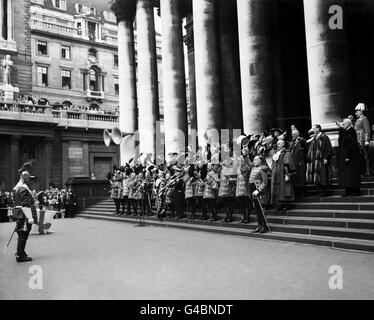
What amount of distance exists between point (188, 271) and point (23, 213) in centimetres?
403

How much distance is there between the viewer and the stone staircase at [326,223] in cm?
899

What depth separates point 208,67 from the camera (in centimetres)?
1945

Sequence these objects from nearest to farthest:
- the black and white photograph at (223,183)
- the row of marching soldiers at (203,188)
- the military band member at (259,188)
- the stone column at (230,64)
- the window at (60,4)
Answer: the black and white photograph at (223,183) → the military band member at (259,188) → the row of marching soldiers at (203,188) → the stone column at (230,64) → the window at (60,4)

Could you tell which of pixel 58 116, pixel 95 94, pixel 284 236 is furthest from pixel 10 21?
pixel 284 236

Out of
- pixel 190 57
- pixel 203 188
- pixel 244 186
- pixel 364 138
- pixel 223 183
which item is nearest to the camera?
pixel 364 138

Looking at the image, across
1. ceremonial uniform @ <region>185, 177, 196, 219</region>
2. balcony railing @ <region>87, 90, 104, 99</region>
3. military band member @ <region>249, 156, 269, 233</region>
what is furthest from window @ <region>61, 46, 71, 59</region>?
military band member @ <region>249, 156, 269, 233</region>

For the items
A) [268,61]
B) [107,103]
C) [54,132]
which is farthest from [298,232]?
[107,103]

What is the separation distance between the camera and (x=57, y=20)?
5175 cm

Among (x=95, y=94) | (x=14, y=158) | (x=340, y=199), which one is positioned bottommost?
(x=340, y=199)

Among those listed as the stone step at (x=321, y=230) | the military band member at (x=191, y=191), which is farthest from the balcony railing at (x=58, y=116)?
the stone step at (x=321, y=230)

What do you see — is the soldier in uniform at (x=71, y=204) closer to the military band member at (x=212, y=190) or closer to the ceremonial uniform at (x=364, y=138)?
the military band member at (x=212, y=190)

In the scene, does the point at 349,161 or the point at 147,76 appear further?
the point at 147,76

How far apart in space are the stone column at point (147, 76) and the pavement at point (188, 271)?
564 inches

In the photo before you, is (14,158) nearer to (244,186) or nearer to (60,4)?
(244,186)
